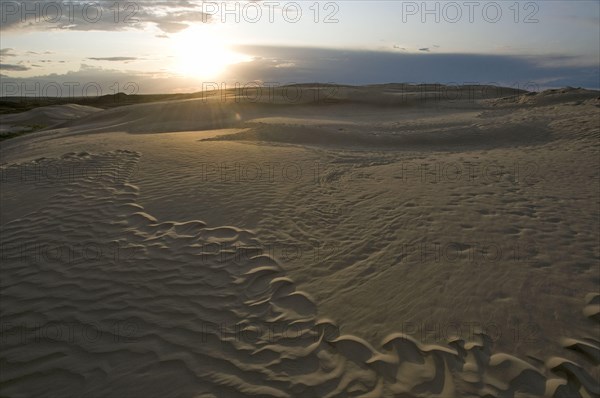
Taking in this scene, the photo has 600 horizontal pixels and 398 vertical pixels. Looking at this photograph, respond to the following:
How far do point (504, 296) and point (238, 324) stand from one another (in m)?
3.28

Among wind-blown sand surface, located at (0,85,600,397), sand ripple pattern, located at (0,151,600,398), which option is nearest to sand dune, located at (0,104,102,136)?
wind-blown sand surface, located at (0,85,600,397)

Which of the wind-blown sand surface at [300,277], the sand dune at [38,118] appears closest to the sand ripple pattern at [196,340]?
the wind-blown sand surface at [300,277]

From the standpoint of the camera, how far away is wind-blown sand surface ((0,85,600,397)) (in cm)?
411

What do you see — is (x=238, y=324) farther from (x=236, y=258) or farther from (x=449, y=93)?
(x=449, y=93)

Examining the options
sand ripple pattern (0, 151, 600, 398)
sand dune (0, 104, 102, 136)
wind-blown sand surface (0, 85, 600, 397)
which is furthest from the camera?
sand dune (0, 104, 102, 136)

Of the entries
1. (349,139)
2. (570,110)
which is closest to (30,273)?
(349,139)

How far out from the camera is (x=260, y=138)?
15.3 meters

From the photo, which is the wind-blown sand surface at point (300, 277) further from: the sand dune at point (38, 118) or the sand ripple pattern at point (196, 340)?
the sand dune at point (38, 118)

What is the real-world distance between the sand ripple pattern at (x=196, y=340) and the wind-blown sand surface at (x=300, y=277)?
21 mm

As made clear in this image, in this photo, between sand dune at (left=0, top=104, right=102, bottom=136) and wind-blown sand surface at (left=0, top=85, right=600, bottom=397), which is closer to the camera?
wind-blown sand surface at (left=0, top=85, right=600, bottom=397)

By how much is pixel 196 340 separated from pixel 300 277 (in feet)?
5.58

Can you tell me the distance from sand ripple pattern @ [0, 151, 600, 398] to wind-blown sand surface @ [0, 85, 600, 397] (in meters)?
0.02

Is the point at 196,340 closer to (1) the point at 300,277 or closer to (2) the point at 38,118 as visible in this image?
(1) the point at 300,277

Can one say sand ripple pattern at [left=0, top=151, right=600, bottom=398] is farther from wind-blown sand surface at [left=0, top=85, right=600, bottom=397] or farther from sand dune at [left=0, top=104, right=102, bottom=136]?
sand dune at [left=0, top=104, right=102, bottom=136]
